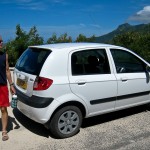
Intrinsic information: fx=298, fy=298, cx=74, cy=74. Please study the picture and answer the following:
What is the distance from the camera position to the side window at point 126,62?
238 inches

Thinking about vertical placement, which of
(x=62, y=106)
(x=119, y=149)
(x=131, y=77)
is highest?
(x=131, y=77)

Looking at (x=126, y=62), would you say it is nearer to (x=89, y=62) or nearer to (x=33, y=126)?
(x=89, y=62)

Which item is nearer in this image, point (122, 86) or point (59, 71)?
point (59, 71)

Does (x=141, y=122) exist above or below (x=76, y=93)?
below

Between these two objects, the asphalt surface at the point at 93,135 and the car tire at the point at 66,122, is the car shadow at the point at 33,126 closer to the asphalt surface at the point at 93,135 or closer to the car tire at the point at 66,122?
the asphalt surface at the point at 93,135

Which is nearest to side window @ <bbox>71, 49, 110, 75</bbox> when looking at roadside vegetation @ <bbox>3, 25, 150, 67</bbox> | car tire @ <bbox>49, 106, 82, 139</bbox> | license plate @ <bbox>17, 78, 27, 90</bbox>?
car tire @ <bbox>49, 106, 82, 139</bbox>

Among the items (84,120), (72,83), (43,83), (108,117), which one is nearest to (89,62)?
(72,83)

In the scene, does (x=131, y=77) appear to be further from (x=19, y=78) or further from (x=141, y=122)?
(x=19, y=78)

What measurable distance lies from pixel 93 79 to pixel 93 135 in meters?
1.05

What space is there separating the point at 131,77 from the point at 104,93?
803 millimetres

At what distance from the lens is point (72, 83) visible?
17.1 ft

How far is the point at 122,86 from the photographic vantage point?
19.6 feet

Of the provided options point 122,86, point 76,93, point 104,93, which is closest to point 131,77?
point 122,86

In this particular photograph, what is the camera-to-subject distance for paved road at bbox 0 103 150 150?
5.05 metres
